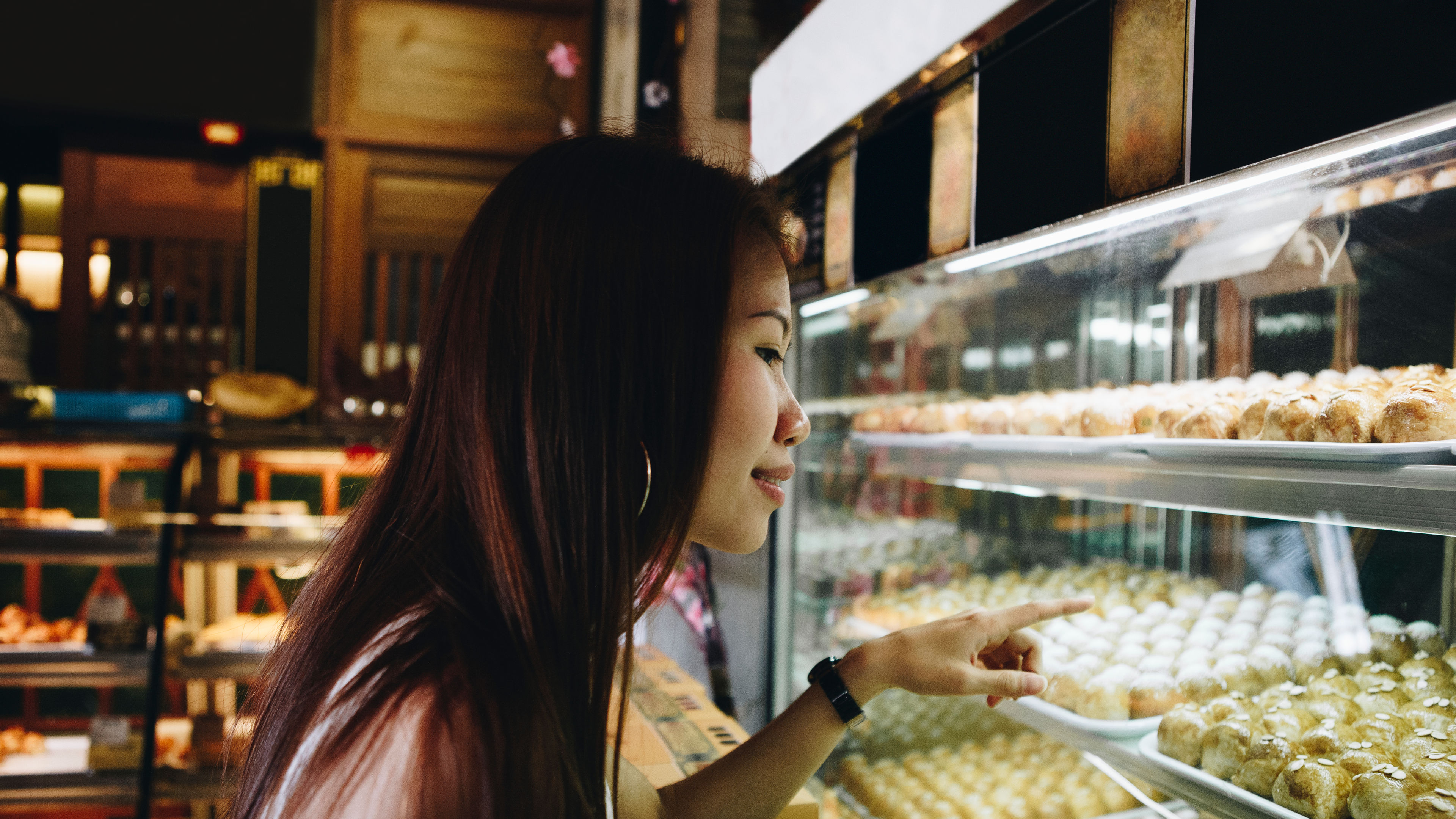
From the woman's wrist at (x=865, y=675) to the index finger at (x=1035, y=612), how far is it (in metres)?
0.17

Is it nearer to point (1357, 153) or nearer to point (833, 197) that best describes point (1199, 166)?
point (1357, 153)

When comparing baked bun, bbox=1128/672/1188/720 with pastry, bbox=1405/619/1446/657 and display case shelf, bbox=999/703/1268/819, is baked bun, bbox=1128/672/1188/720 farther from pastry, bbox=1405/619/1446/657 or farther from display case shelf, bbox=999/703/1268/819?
pastry, bbox=1405/619/1446/657

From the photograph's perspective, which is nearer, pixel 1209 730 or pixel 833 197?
pixel 1209 730

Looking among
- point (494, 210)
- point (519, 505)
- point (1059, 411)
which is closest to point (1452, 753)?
point (1059, 411)

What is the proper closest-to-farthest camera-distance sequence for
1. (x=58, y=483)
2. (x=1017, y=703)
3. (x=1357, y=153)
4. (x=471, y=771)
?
(x=471, y=771) → (x=1357, y=153) → (x=1017, y=703) → (x=58, y=483)

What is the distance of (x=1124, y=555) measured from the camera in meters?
1.76

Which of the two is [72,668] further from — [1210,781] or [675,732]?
[1210,781]

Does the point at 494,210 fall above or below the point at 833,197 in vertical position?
below

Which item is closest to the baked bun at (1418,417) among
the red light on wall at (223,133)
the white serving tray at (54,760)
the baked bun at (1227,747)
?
the baked bun at (1227,747)

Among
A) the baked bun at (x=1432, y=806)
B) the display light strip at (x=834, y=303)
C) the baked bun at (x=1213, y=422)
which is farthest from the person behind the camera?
the display light strip at (x=834, y=303)

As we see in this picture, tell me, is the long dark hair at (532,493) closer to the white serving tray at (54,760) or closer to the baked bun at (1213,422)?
the baked bun at (1213,422)

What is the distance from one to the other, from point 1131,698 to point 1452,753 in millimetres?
427

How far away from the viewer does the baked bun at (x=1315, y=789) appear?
1.02 m

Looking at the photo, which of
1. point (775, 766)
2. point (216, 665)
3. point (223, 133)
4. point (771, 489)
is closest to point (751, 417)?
point (771, 489)
